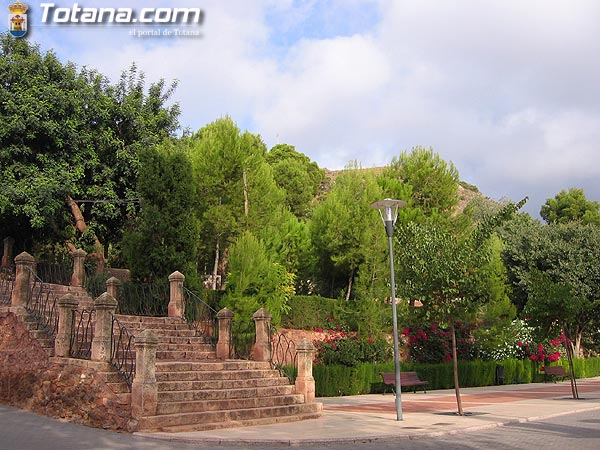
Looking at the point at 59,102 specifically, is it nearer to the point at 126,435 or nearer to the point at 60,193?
the point at 60,193

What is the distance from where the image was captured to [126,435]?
10.1 meters

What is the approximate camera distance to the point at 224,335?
15273 mm

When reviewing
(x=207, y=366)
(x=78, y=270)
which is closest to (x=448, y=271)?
(x=207, y=366)

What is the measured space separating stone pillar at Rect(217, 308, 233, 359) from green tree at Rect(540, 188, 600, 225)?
166ft

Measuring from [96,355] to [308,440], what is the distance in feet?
15.0

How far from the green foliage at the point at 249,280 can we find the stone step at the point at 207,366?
6.67 metres

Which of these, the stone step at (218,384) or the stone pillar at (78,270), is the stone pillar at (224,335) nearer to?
the stone step at (218,384)

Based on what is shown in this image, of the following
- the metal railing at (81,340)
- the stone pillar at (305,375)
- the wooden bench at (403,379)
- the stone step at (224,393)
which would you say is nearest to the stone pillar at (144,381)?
the stone step at (224,393)

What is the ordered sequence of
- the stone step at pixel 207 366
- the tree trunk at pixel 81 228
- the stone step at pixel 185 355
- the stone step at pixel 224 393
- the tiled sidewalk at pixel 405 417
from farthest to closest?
the tree trunk at pixel 81 228 < the stone step at pixel 185 355 < the stone step at pixel 207 366 < the stone step at pixel 224 393 < the tiled sidewalk at pixel 405 417

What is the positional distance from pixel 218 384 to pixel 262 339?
7.89ft

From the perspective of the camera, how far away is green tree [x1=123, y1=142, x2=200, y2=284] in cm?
1856

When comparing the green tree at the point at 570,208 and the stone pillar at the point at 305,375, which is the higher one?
the green tree at the point at 570,208

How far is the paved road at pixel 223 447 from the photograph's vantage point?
357 inches

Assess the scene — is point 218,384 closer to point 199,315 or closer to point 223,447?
point 223,447
